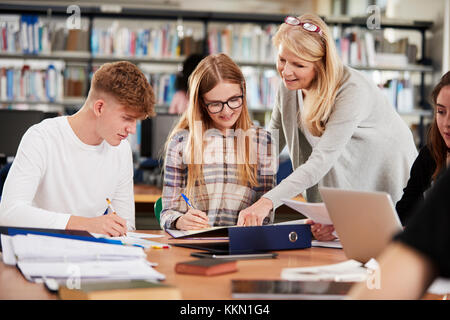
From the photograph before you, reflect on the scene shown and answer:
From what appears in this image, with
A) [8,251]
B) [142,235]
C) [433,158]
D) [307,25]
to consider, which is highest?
[307,25]

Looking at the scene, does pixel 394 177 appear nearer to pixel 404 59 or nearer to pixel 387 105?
pixel 387 105

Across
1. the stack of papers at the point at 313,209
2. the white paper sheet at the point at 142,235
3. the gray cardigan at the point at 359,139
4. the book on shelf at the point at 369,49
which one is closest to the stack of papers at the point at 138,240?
the white paper sheet at the point at 142,235

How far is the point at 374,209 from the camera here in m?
1.10

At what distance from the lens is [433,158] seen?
1.79 meters

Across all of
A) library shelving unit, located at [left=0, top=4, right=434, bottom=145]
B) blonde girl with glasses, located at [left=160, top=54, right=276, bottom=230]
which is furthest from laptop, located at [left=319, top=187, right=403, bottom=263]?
library shelving unit, located at [left=0, top=4, right=434, bottom=145]

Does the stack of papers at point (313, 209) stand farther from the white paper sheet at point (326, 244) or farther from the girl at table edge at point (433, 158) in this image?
the girl at table edge at point (433, 158)

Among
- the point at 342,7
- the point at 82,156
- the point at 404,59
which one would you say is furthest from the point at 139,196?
the point at 342,7

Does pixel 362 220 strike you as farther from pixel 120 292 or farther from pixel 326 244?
pixel 120 292

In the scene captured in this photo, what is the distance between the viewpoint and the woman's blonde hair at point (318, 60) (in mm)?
1881

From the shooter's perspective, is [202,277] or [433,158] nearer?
[202,277]

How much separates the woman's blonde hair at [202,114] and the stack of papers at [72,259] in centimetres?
81

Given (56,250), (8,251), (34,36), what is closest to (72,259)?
(56,250)

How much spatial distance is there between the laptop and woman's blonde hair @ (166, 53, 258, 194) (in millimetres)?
795

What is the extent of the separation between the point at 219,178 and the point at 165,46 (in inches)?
142
